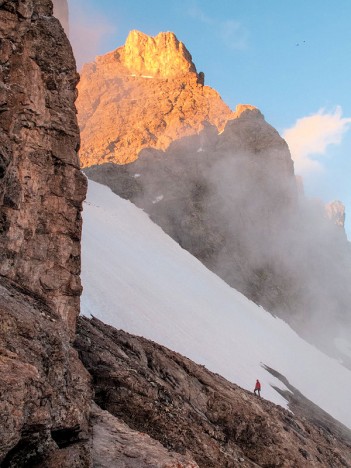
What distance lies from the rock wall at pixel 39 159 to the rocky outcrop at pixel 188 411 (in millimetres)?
2520

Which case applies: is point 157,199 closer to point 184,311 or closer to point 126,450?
point 184,311

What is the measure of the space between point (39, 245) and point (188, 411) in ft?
23.7

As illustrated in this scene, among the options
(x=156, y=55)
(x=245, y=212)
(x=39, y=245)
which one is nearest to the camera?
(x=39, y=245)

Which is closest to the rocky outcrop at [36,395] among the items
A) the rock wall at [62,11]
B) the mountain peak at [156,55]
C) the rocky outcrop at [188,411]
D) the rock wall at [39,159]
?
the rocky outcrop at [188,411]

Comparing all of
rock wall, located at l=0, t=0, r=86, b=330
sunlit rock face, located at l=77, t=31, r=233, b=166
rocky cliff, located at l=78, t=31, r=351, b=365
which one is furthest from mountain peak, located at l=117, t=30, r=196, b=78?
rock wall, located at l=0, t=0, r=86, b=330

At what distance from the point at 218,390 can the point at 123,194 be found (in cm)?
6796

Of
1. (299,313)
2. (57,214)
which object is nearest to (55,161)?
(57,214)

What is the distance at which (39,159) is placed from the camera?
13328mm

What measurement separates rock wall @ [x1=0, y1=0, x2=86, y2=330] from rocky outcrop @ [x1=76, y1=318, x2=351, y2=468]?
99.2 inches

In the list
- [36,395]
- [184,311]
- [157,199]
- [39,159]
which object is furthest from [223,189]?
[36,395]

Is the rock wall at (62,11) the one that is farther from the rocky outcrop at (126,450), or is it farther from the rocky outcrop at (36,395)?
the rocky outcrop at (126,450)

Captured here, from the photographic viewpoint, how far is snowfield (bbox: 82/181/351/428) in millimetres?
30047

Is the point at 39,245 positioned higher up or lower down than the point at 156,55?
lower down

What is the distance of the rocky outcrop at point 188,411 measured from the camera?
12.2 metres
